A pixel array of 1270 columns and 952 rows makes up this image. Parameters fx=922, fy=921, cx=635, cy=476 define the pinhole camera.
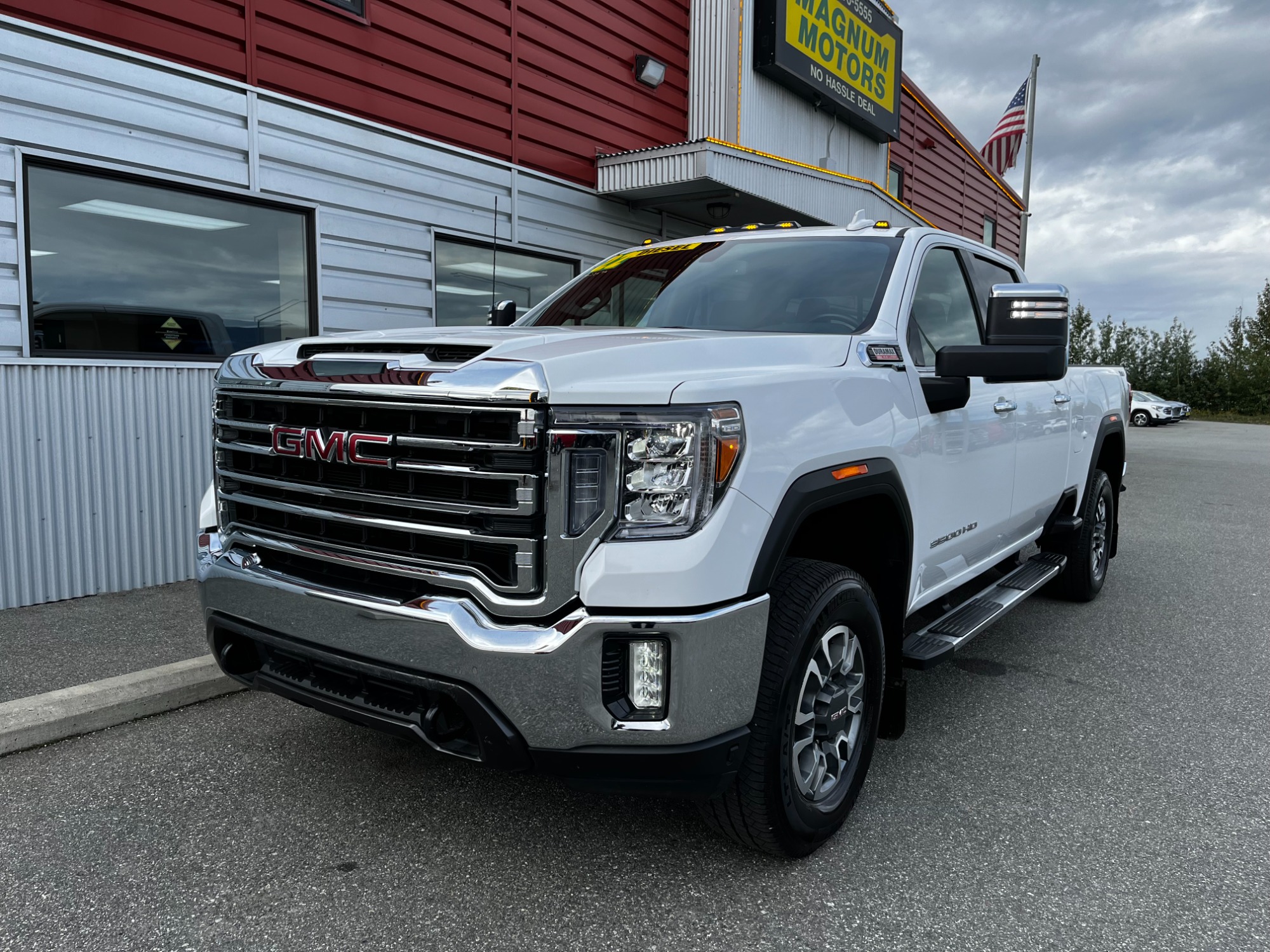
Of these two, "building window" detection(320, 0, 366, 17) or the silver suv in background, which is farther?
the silver suv in background

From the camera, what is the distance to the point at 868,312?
10.8 ft

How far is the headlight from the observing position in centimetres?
218

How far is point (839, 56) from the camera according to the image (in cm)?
1200

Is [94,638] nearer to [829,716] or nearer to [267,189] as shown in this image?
[267,189]

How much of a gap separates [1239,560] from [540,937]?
7294 mm

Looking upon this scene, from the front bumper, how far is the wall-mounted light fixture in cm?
846

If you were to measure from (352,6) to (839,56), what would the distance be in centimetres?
733

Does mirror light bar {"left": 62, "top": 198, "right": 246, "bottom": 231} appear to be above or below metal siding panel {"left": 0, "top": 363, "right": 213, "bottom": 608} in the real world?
above

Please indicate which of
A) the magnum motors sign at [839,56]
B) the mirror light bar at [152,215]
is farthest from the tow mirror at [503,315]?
the magnum motors sign at [839,56]

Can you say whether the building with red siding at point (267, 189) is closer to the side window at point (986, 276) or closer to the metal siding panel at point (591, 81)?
the metal siding panel at point (591, 81)

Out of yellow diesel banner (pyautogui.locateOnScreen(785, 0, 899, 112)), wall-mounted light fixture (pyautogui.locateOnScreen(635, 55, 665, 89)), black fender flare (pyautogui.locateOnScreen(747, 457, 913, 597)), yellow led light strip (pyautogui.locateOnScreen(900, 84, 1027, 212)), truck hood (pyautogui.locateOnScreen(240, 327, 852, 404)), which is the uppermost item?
yellow led light strip (pyautogui.locateOnScreen(900, 84, 1027, 212))

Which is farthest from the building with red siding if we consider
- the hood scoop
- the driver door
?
the driver door

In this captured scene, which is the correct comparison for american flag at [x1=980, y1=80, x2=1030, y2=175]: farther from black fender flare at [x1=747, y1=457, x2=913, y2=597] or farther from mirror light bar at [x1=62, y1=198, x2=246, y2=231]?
black fender flare at [x1=747, y1=457, x2=913, y2=597]

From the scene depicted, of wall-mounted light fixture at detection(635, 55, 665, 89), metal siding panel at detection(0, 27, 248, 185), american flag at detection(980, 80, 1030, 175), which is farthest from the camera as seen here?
american flag at detection(980, 80, 1030, 175)
